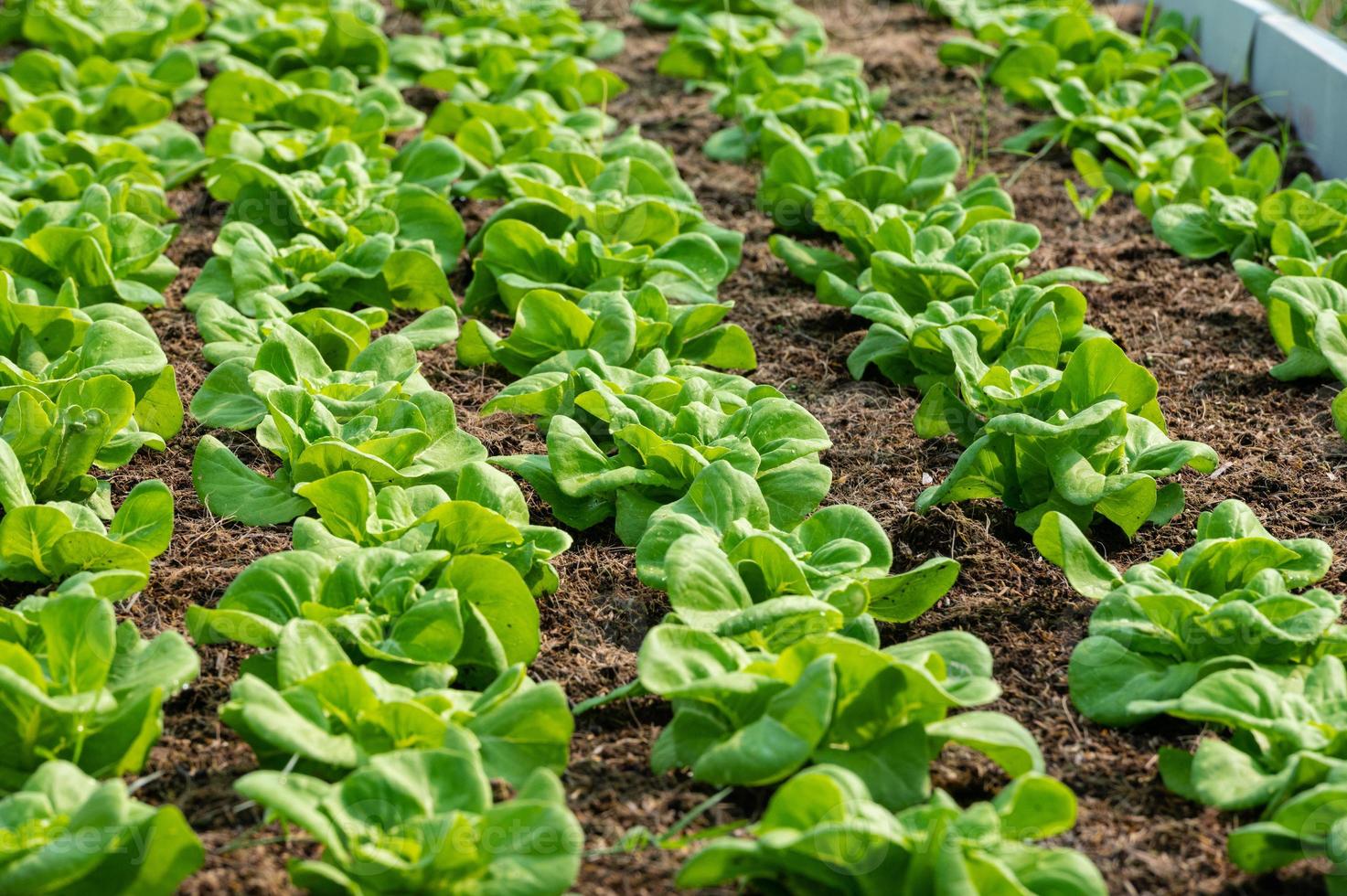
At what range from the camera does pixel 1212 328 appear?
3920 millimetres

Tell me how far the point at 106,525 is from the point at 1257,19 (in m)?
4.80

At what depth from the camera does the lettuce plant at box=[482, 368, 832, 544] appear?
2.94 metres

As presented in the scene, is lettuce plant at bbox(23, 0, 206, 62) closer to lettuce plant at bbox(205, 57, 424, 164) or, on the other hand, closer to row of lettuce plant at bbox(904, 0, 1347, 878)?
lettuce plant at bbox(205, 57, 424, 164)

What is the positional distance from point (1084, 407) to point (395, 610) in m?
1.60

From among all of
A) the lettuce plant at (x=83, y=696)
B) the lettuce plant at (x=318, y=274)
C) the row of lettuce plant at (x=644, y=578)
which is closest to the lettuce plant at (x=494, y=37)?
the lettuce plant at (x=318, y=274)

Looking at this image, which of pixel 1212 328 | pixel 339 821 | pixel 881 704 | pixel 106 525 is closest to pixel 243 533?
pixel 106 525

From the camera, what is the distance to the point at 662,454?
294 centimetres

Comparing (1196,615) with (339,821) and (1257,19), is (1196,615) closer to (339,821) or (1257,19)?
(339,821)

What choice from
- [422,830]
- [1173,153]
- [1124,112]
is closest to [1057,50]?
[1124,112]

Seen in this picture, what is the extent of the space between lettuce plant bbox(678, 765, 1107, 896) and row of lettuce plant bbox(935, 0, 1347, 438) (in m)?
1.74

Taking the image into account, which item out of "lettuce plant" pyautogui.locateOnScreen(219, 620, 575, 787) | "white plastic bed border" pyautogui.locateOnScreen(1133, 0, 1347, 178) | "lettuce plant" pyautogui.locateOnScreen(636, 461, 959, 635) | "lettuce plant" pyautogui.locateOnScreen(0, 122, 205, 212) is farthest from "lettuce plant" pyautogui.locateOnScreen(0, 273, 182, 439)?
"white plastic bed border" pyautogui.locateOnScreen(1133, 0, 1347, 178)

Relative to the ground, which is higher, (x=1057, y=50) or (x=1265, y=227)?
(x=1057, y=50)

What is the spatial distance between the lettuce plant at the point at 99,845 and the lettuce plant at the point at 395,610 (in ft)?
1.40

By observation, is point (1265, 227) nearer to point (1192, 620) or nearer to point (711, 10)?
point (1192, 620)
